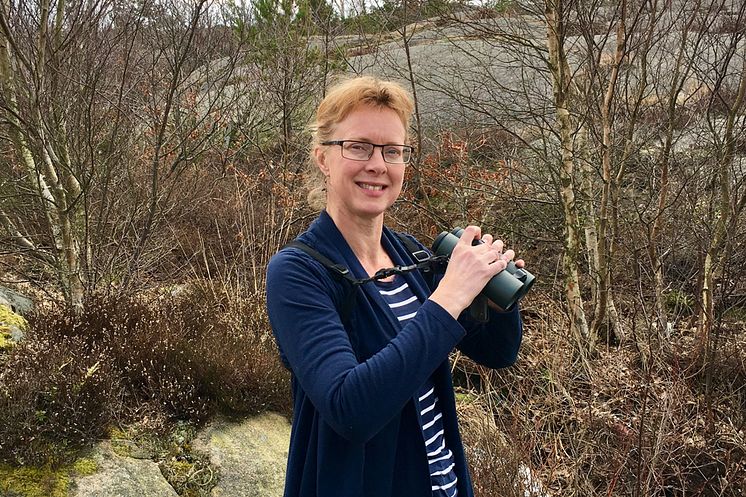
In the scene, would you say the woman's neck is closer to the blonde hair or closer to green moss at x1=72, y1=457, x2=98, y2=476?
the blonde hair

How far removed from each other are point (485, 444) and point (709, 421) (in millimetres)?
1553

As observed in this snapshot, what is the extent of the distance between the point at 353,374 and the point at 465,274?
29 centimetres

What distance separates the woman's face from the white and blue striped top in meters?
0.18

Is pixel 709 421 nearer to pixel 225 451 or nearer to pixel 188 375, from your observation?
pixel 225 451

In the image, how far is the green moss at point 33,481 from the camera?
2.84 m

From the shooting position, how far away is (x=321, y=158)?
4.94ft

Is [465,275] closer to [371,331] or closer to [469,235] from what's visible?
[469,235]

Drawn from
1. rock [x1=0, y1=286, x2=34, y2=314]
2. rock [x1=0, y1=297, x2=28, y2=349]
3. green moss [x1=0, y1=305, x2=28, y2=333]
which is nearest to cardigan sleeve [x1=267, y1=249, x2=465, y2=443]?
rock [x1=0, y1=297, x2=28, y2=349]

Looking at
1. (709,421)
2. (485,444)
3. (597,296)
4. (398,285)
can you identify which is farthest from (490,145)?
(398,285)

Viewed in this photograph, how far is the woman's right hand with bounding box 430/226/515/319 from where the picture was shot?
117 centimetres

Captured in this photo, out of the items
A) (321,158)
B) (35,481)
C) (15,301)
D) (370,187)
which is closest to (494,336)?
(370,187)

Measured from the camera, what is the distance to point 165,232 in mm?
6199

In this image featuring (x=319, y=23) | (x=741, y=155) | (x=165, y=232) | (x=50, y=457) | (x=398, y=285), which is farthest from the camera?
(x=319, y=23)

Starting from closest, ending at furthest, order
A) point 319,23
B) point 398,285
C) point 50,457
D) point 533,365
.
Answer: point 398,285
point 50,457
point 533,365
point 319,23
